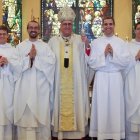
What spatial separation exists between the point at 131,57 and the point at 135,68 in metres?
0.22

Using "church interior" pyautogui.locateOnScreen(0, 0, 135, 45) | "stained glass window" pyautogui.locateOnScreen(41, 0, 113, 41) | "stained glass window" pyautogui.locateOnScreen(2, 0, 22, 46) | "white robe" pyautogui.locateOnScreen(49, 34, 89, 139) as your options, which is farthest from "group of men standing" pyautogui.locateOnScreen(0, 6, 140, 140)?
"stained glass window" pyautogui.locateOnScreen(41, 0, 113, 41)

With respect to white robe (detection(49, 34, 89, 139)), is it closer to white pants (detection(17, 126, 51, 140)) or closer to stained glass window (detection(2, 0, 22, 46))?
white pants (detection(17, 126, 51, 140))

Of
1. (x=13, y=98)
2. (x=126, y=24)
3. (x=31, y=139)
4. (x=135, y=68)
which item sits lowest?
(x=31, y=139)

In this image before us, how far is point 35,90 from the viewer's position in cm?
746

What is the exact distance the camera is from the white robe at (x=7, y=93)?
7425mm

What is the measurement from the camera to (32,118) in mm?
7410

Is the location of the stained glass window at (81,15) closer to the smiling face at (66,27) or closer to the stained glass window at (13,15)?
the stained glass window at (13,15)

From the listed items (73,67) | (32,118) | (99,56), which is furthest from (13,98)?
(99,56)

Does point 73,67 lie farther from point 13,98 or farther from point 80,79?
point 13,98

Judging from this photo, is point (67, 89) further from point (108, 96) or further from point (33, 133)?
point (33, 133)

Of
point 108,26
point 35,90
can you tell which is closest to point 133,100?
point 108,26

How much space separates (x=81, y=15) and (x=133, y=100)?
363 inches

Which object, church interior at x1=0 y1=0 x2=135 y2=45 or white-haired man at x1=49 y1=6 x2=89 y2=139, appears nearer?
white-haired man at x1=49 y1=6 x2=89 y2=139

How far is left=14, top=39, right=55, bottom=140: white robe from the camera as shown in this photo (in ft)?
24.4
